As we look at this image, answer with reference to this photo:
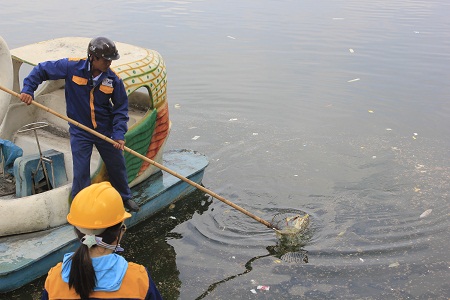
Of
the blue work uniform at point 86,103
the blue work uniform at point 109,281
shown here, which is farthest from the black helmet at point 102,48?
the blue work uniform at point 109,281

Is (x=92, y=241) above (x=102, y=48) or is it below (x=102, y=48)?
below

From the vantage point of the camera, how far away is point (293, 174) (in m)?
7.87

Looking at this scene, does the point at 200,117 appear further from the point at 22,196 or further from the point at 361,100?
the point at 22,196

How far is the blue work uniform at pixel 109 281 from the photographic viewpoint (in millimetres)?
2639

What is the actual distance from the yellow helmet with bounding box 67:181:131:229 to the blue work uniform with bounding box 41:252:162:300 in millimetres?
160

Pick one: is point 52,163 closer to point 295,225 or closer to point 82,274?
point 295,225

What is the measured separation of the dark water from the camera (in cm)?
571

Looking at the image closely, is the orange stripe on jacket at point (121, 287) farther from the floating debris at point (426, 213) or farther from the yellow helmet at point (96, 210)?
the floating debris at point (426, 213)

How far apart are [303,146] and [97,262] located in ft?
20.9

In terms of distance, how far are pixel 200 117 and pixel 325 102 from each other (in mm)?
2366

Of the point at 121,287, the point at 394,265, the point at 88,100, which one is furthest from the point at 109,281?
the point at 394,265

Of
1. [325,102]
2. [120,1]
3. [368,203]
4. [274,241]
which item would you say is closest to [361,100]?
[325,102]

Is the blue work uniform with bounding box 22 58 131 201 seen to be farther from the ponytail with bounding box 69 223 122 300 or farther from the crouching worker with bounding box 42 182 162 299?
the ponytail with bounding box 69 223 122 300

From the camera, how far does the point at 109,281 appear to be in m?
2.64
